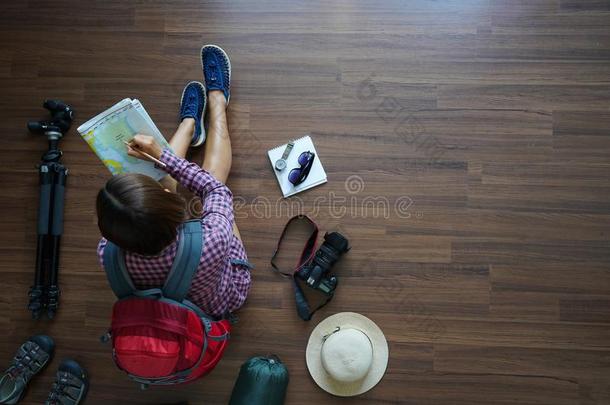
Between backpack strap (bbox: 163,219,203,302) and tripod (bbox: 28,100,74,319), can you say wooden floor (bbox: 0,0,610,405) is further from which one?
backpack strap (bbox: 163,219,203,302)

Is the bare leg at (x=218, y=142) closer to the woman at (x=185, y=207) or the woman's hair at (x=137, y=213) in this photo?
the woman at (x=185, y=207)

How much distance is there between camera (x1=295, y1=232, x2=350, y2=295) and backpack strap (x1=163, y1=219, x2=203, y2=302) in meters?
0.59

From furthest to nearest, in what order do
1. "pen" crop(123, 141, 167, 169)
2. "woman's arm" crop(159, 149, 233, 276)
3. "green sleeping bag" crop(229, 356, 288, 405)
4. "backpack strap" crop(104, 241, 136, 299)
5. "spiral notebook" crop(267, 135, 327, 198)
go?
"spiral notebook" crop(267, 135, 327, 198), "green sleeping bag" crop(229, 356, 288, 405), "pen" crop(123, 141, 167, 169), "woman's arm" crop(159, 149, 233, 276), "backpack strap" crop(104, 241, 136, 299)

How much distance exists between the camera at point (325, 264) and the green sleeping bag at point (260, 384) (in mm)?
326

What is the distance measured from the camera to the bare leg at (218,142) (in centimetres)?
194

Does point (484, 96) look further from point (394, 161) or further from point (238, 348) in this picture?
point (238, 348)

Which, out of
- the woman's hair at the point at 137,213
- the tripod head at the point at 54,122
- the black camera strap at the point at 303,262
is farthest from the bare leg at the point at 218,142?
the woman's hair at the point at 137,213

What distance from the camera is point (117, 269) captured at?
1.37 meters

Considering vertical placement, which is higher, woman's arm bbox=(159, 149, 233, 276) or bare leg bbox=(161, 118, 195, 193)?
bare leg bbox=(161, 118, 195, 193)

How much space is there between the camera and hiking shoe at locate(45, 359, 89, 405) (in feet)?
6.34

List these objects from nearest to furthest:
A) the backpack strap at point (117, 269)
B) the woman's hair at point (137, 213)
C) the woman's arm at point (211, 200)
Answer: the woman's hair at point (137, 213), the backpack strap at point (117, 269), the woman's arm at point (211, 200)

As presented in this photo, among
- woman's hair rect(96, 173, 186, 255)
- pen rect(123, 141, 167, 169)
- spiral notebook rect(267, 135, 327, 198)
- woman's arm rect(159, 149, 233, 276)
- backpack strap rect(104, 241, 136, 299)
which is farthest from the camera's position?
spiral notebook rect(267, 135, 327, 198)

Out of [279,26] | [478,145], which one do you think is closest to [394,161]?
[478,145]

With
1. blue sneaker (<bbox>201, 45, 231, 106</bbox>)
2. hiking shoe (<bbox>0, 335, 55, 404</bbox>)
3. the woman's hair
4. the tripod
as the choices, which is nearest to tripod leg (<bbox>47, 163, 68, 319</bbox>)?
the tripod
